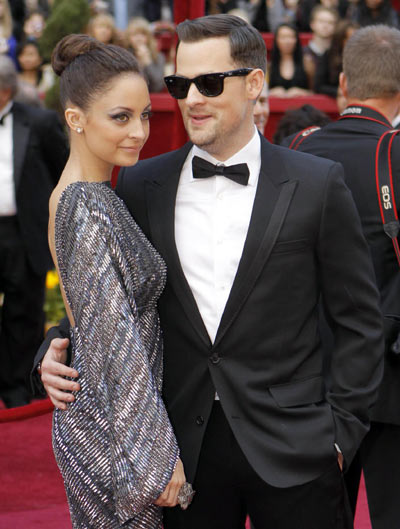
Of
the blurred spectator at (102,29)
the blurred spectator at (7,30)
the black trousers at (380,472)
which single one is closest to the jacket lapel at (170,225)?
the black trousers at (380,472)

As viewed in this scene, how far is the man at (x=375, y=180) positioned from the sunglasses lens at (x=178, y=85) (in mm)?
888

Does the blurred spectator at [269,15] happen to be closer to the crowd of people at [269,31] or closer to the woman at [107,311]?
the crowd of people at [269,31]

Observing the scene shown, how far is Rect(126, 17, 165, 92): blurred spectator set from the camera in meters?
9.91

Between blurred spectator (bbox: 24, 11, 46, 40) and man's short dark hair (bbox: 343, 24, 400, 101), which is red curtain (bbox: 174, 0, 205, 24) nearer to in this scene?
man's short dark hair (bbox: 343, 24, 400, 101)

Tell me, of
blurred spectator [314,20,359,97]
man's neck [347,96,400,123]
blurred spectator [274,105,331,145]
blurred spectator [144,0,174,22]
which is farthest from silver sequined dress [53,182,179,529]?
blurred spectator [144,0,174,22]

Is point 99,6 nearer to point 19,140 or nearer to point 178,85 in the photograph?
point 19,140

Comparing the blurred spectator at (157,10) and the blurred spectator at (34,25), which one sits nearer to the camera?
the blurred spectator at (34,25)

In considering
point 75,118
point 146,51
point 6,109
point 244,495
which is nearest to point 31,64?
point 146,51

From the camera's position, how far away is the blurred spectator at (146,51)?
9.91 meters

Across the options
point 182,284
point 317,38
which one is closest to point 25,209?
point 182,284

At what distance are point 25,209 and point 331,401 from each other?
3496mm

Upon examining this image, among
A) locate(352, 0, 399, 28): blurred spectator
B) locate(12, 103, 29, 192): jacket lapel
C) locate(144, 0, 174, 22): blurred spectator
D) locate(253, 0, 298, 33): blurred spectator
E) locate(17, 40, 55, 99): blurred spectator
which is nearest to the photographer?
locate(12, 103, 29, 192): jacket lapel

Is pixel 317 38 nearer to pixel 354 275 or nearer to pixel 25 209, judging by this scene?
pixel 25 209

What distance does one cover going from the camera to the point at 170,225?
2.46 m
